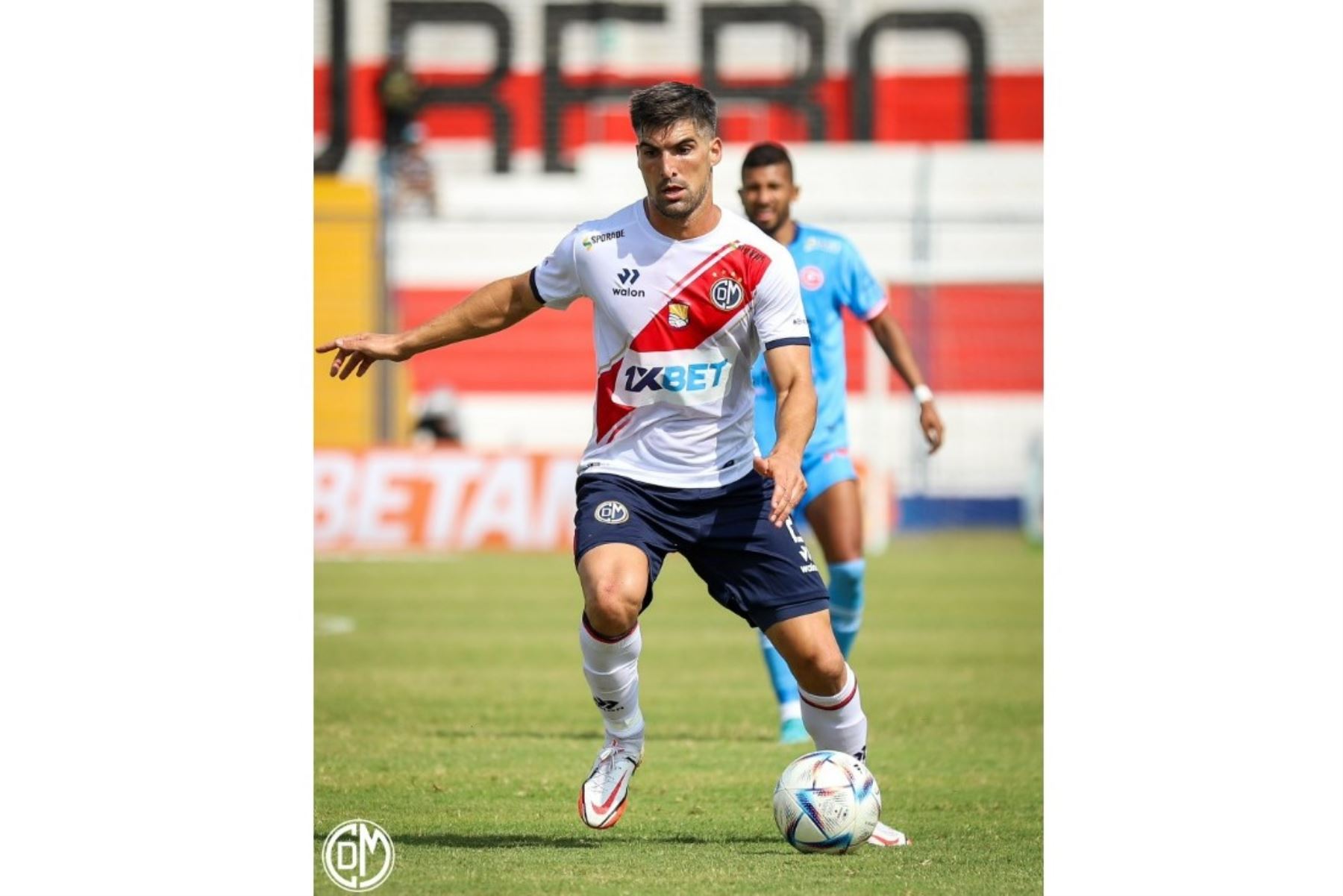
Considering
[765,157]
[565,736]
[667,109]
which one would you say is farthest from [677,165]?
[565,736]

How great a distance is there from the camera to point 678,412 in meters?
6.14

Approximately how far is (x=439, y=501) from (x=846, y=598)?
11827mm

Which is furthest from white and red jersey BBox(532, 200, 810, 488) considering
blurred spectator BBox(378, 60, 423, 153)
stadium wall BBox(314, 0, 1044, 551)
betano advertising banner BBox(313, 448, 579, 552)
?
blurred spectator BBox(378, 60, 423, 153)

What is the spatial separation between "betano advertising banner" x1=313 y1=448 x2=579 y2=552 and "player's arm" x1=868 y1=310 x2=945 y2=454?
11.4 meters

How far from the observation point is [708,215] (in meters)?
6.05

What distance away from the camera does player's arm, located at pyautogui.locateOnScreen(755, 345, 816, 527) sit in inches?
222

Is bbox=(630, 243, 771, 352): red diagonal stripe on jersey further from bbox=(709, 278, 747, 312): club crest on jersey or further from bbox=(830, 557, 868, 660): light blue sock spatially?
A: bbox=(830, 557, 868, 660): light blue sock

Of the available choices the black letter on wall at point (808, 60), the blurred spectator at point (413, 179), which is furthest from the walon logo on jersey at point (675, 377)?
the black letter on wall at point (808, 60)

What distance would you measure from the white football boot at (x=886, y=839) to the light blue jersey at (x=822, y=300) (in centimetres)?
256

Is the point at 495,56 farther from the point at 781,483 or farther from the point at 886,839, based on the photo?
the point at 781,483

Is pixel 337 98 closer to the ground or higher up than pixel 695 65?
closer to the ground

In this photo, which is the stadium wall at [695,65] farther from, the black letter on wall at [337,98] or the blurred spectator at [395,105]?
the blurred spectator at [395,105]

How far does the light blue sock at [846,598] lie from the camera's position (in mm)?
8516
